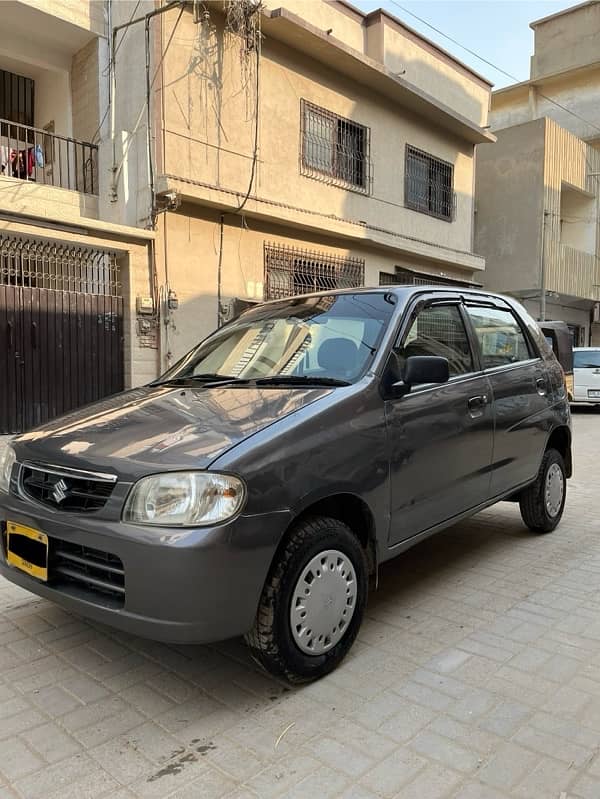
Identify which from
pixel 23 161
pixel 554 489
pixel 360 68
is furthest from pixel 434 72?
pixel 554 489

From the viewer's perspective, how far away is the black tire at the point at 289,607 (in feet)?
8.02

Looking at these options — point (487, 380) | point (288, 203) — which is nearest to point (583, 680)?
point (487, 380)

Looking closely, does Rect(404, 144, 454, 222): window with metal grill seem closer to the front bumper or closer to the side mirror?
the side mirror

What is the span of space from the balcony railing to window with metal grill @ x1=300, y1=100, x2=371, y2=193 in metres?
3.91

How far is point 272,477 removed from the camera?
2406 millimetres

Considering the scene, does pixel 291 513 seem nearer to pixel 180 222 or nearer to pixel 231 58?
pixel 180 222

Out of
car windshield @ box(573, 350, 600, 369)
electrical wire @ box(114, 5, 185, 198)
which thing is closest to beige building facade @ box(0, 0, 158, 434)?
electrical wire @ box(114, 5, 185, 198)

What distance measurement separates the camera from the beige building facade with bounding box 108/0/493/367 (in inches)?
378

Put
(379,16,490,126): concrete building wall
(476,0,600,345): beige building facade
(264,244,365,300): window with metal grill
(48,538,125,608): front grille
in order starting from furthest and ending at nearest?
(476,0,600,345): beige building facade < (379,16,490,126): concrete building wall < (264,244,365,300): window with metal grill < (48,538,125,608): front grille

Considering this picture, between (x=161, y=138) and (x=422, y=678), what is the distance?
8.92m

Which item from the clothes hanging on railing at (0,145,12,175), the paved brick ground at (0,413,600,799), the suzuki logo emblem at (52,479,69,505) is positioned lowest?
the paved brick ground at (0,413,600,799)

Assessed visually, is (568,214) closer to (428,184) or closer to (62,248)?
(428,184)

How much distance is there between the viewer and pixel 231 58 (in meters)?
10.3

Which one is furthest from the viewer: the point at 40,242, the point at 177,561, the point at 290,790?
the point at 40,242
